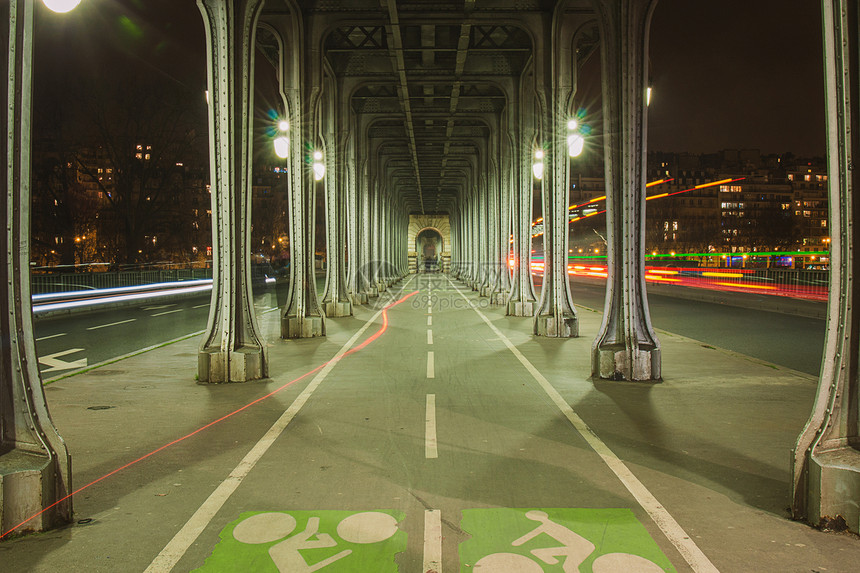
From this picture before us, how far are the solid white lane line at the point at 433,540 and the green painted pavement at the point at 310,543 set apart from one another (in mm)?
171

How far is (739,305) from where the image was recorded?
90.8ft

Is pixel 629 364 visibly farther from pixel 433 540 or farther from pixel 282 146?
pixel 282 146

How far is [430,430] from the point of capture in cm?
736

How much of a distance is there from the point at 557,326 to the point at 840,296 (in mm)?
11920

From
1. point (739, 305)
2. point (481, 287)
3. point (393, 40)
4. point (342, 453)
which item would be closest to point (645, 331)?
point (342, 453)

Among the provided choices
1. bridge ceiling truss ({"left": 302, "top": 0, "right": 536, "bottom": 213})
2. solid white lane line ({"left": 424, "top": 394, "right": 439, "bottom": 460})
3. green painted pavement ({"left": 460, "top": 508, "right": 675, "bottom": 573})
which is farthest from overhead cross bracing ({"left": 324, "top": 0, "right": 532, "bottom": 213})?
green painted pavement ({"left": 460, "top": 508, "right": 675, "bottom": 573})

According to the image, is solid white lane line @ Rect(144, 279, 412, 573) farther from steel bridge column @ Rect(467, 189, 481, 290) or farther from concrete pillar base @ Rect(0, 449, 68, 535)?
steel bridge column @ Rect(467, 189, 481, 290)

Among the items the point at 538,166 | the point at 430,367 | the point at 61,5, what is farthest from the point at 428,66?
the point at 61,5

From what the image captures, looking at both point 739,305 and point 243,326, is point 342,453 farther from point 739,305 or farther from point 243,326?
point 739,305

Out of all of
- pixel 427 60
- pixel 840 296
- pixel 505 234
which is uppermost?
pixel 427 60

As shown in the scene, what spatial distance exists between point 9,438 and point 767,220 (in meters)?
101

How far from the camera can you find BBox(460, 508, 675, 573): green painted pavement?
4023mm

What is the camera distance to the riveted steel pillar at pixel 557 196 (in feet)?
54.8

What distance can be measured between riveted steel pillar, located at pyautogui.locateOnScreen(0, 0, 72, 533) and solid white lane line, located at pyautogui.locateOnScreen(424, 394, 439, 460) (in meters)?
3.18
